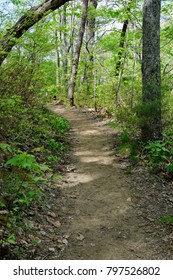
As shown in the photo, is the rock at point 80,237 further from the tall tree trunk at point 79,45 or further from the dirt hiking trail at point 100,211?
the tall tree trunk at point 79,45

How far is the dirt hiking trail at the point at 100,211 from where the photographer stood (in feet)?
13.5

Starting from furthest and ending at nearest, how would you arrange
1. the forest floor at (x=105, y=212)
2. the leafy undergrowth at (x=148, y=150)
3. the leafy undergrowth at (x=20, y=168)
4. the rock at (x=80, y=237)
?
1. the leafy undergrowth at (x=148, y=150)
2. the rock at (x=80, y=237)
3. the forest floor at (x=105, y=212)
4. the leafy undergrowth at (x=20, y=168)

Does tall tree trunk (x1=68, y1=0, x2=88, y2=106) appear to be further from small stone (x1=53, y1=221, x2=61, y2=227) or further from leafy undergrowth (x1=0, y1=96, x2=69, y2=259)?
small stone (x1=53, y1=221, x2=61, y2=227)

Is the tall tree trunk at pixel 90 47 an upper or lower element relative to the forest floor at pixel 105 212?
upper

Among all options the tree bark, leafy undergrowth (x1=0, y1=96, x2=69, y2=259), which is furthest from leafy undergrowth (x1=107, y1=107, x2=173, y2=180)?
the tree bark

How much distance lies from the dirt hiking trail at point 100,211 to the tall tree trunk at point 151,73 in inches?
51.7

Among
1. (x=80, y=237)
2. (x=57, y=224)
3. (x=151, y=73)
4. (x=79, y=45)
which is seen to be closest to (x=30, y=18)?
(x=151, y=73)

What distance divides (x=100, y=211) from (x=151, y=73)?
13.1ft

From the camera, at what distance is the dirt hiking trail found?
4.11 m

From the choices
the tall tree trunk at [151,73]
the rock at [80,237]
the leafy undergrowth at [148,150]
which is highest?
the tall tree trunk at [151,73]

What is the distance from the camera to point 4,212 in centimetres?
404

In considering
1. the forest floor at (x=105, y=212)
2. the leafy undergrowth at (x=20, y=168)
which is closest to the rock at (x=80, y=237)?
the forest floor at (x=105, y=212)

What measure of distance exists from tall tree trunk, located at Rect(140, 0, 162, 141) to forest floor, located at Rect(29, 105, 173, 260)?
1127mm
